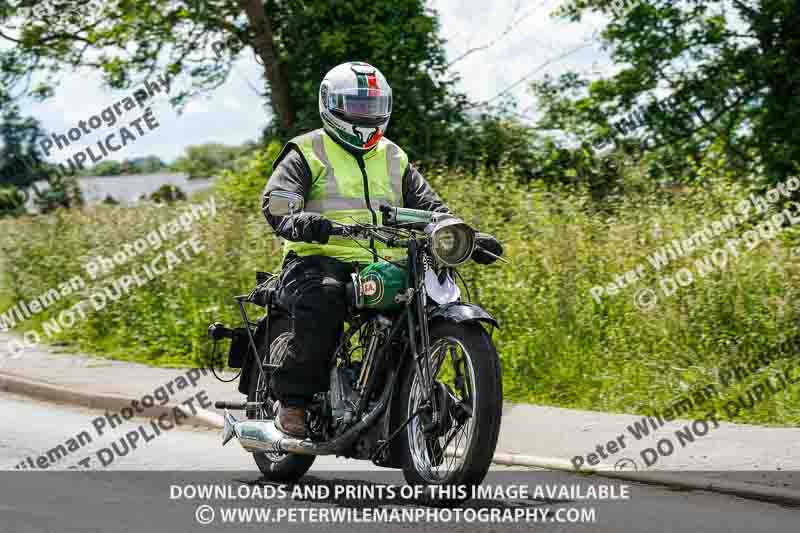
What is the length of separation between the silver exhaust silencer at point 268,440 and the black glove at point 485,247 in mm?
1340

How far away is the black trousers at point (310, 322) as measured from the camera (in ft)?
Answer: 21.7

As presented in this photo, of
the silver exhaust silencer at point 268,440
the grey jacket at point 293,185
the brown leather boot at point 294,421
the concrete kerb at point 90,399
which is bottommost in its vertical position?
the concrete kerb at point 90,399

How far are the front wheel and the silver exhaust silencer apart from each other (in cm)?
57

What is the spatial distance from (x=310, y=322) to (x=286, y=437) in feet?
2.38

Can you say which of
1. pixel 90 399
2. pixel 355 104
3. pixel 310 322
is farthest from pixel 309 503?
pixel 90 399

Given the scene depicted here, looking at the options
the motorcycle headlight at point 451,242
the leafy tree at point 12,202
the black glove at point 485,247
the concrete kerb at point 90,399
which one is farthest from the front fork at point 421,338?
the leafy tree at point 12,202

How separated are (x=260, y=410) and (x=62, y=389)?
18.4 ft

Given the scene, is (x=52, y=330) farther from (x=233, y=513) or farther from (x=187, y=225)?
(x=233, y=513)

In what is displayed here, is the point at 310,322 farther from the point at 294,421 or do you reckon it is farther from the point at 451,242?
the point at 451,242

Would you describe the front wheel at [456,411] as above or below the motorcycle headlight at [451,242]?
below

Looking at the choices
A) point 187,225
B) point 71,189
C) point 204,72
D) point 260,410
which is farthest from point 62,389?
point 204,72

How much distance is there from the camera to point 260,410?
24.5ft

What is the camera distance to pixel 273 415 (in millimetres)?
7336

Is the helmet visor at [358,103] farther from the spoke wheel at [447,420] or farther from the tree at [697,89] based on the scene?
the tree at [697,89]
